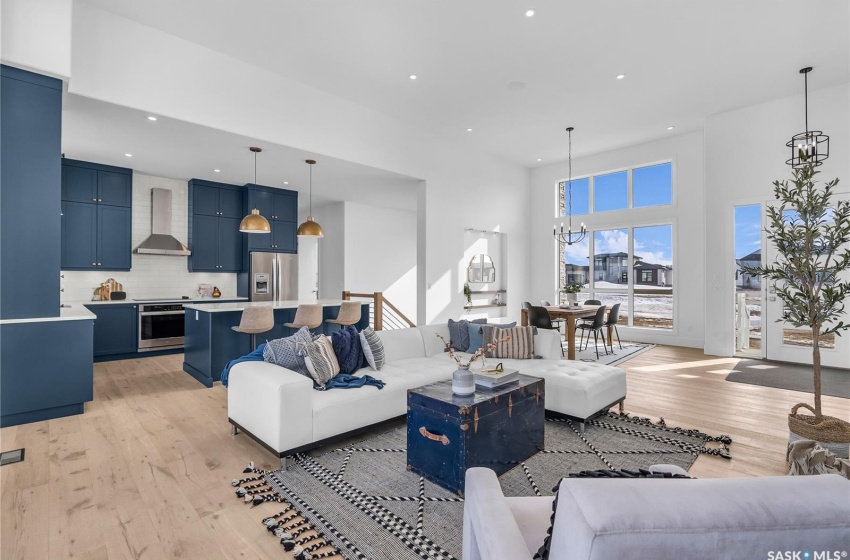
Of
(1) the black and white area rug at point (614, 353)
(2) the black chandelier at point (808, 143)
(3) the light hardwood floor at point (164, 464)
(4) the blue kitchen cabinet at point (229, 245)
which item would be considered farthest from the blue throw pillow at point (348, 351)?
(2) the black chandelier at point (808, 143)

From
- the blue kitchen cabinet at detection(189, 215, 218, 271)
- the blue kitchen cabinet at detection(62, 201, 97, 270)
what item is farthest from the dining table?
the blue kitchen cabinet at detection(62, 201, 97, 270)

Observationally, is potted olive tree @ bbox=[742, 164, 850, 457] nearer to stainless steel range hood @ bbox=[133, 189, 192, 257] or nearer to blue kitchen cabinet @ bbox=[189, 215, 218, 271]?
blue kitchen cabinet @ bbox=[189, 215, 218, 271]

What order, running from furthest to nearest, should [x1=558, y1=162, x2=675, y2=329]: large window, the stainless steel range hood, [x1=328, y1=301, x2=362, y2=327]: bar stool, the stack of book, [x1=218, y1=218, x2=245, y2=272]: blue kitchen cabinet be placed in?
[x1=558, y1=162, x2=675, y2=329]: large window → [x1=218, y1=218, x2=245, y2=272]: blue kitchen cabinet → the stainless steel range hood → [x1=328, y1=301, x2=362, y2=327]: bar stool → the stack of book

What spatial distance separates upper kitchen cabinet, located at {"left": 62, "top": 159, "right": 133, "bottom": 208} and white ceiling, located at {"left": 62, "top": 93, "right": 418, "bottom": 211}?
0.68 feet

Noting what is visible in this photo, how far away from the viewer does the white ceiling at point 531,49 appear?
12.6ft

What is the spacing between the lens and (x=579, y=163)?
8.74 meters

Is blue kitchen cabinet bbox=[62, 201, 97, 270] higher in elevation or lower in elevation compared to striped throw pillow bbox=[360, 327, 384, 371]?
higher

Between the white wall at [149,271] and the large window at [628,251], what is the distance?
7455 millimetres

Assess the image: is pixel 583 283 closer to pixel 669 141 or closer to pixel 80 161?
pixel 669 141

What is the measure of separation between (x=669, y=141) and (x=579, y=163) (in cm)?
169

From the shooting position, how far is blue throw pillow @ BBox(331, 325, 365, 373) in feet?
11.8

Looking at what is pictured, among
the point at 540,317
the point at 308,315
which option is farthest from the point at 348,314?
the point at 540,317

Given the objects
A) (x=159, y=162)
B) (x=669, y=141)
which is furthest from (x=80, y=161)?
(x=669, y=141)

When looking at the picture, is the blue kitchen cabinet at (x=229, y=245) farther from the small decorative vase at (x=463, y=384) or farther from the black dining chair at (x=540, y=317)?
the small decorative vase at (x=463, y=384)
